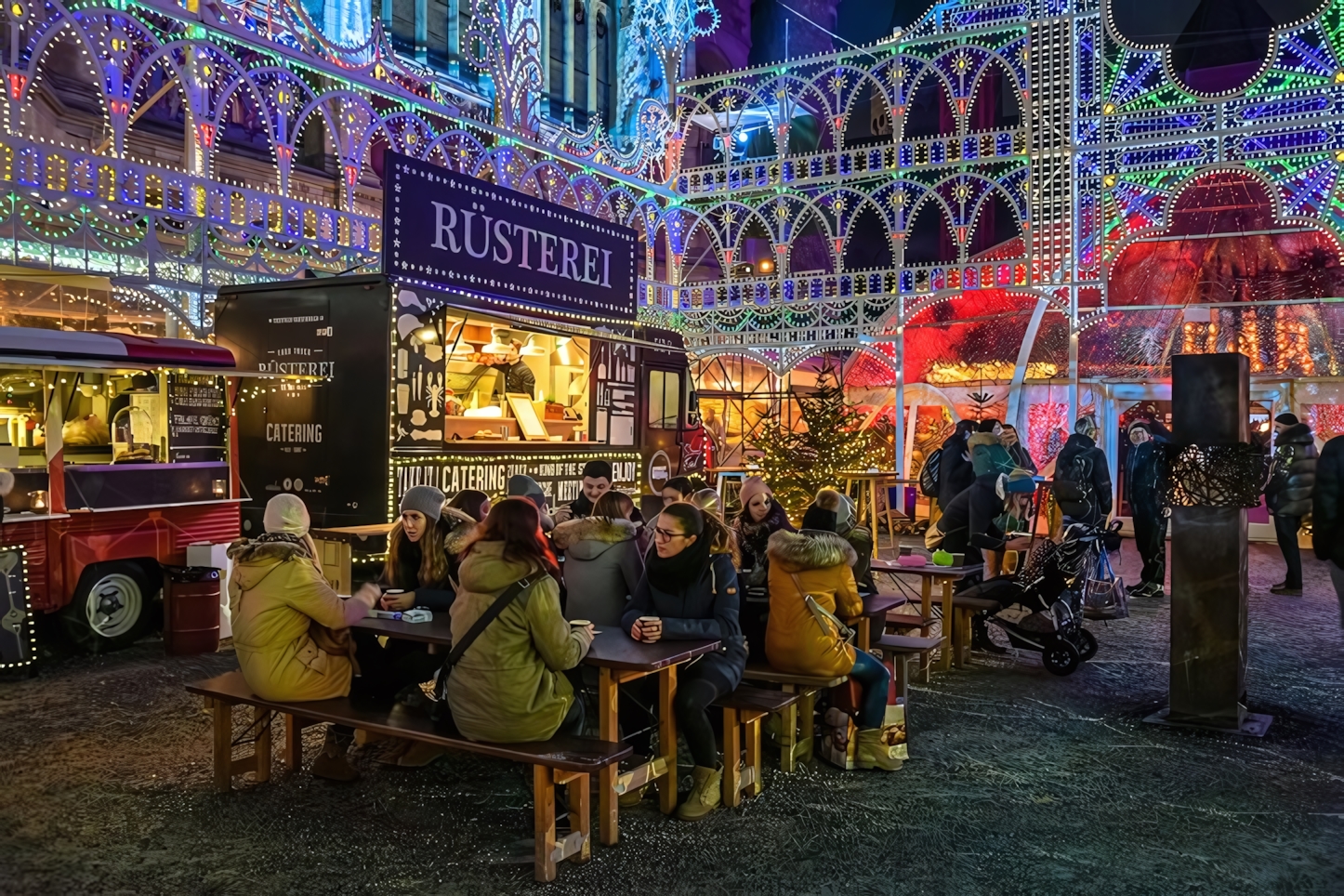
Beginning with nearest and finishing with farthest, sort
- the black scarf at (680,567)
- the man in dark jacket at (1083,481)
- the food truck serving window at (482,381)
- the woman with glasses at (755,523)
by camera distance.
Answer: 1. the black scarf at (680,567)
2. the woman with glasses at (755,523)
3. the man in dark jacket at (1083,481)
4. the food truck serving window at (482,381)

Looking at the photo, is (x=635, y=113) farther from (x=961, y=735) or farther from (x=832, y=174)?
(x=961, y=735)

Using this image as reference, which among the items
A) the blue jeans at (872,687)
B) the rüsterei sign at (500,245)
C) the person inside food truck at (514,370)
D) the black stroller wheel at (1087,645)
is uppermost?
the rüsterei sign at (500,245)

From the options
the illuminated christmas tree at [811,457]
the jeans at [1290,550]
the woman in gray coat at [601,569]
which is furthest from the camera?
the illuminated christmas tree at [811,457]

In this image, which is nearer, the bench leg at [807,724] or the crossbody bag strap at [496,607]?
the crossbody bag strap at [496,607]

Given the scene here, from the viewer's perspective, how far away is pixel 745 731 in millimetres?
5242

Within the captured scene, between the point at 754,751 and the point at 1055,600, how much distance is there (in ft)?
12.2

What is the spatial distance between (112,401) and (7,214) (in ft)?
7.09

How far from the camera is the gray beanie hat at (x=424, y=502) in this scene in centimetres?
581

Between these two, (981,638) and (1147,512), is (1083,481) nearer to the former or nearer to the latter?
(981,638)

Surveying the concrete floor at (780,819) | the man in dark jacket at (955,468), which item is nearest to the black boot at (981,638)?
the concrete floor at (780,819)

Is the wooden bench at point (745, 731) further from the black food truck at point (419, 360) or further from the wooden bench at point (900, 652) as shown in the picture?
the black food truck at point (419, 360)

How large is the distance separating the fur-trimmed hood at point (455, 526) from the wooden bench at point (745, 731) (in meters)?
1.69

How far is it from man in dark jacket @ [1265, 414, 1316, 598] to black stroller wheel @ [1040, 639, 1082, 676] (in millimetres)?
1719

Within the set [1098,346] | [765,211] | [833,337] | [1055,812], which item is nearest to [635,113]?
[765,211]
